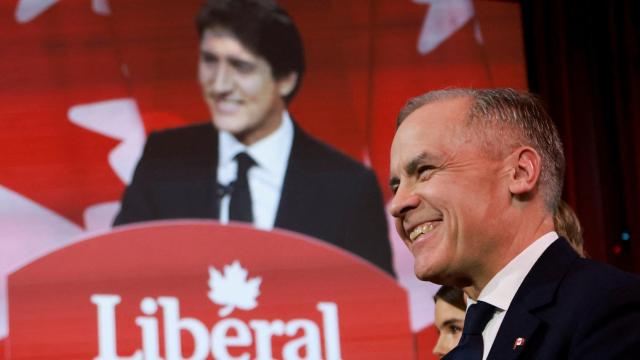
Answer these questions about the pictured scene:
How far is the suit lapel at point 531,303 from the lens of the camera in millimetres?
1422

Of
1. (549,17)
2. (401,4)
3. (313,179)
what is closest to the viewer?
(313,179)

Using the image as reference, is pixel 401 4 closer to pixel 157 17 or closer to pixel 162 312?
pixel 157 17

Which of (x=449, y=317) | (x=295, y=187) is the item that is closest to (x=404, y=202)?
(x=449, y=317)

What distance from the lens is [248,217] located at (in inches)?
141

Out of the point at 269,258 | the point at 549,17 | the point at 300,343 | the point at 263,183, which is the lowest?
the point at 300,343

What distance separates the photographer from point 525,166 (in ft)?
5.19

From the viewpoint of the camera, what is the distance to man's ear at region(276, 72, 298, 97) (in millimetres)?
3756

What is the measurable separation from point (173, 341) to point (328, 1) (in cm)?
145

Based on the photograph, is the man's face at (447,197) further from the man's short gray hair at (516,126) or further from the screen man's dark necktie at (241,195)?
the screen man's dark necktie at (241,195)

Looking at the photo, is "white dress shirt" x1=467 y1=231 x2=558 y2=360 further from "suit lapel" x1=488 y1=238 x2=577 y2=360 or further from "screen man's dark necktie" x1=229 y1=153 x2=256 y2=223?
"screen man's dark necktie" x1=229 y1=153 x2=256 y2=223

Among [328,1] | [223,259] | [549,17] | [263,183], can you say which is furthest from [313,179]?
[549,17]

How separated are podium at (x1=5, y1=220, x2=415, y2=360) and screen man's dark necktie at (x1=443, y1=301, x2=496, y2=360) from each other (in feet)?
6.56

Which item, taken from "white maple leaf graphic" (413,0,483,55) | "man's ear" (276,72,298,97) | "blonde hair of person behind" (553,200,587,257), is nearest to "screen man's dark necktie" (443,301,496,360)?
"blonde hair of person behind" (553,200,587,257)

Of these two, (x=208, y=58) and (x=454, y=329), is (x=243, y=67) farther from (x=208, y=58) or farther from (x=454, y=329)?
(x=454, y=329)
